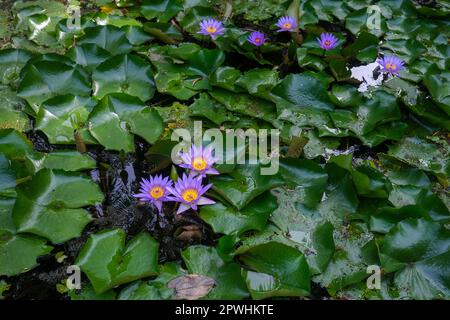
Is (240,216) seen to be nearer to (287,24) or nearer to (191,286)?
(191,286)

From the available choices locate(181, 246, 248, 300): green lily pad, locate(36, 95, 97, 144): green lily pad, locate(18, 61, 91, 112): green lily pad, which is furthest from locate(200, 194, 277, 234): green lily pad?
locate(18, 61, 91, 112): green lily pad

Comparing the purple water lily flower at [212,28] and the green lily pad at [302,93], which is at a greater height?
the purple water lily flower at [212,28]

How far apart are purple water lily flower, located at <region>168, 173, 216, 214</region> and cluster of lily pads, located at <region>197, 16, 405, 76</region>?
1.06 metres

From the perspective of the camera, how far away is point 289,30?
2.71m

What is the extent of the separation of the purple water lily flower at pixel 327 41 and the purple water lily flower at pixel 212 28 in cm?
56

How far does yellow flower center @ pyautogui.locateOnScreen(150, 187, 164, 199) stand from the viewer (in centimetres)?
181

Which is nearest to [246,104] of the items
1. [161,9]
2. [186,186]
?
[186,186]

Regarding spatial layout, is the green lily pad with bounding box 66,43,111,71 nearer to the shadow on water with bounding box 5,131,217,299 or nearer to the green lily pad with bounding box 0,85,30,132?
the green lily pad with bounding box 0,85,30,132

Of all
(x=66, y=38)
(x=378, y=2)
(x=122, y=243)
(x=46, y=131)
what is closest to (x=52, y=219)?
(x=122, y=243)

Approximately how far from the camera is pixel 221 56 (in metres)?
2.51

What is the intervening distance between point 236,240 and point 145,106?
0.83 metres

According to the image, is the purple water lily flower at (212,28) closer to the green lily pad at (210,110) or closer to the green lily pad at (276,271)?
the green lily pad at (210,110)

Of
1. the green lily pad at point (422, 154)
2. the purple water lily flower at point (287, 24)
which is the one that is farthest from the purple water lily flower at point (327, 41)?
the green lily pad at point (422, 154)

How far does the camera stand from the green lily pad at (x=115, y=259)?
1.60 m
